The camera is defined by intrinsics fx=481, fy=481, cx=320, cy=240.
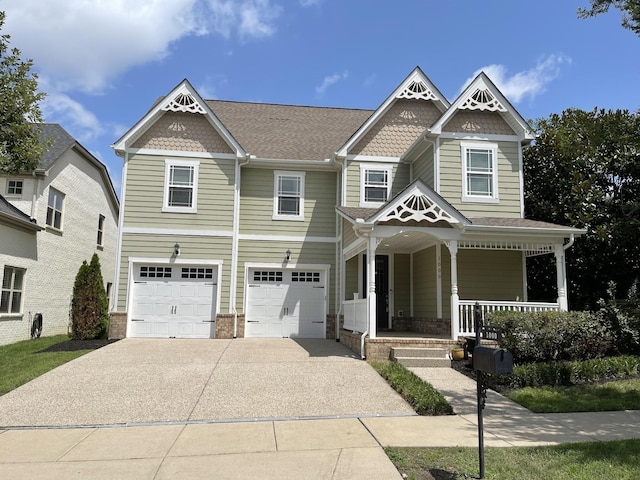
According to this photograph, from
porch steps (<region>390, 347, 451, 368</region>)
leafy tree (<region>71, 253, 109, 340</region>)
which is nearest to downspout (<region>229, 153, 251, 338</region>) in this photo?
leafy tree (<region>71, 253, 109, 340</region>)

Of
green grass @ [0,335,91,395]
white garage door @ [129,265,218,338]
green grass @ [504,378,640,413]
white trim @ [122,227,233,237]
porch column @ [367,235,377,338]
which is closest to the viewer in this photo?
green grass @ [504,378,640,413]

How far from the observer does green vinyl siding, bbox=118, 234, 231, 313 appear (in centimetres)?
1492

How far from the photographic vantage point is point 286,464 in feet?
16.6

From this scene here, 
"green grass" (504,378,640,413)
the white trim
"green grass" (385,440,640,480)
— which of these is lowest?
"green grass" (385,440,640,480)

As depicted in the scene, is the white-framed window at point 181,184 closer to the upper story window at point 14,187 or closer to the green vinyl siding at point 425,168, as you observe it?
the upper story window at point 14,187

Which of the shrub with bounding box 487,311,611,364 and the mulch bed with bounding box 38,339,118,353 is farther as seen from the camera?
the mulch bed with bounding box 38,339,118,353

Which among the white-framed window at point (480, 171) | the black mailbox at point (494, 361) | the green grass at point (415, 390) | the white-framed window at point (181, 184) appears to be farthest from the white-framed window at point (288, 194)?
the black mailbox at point (494, 361)

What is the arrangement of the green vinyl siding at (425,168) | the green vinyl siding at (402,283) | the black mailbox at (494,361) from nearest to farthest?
the black mailbox at (494,361) → the green vinyl siding at (425,168) → the green vinyl siding at (402,283)

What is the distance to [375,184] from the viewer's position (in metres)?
15.7

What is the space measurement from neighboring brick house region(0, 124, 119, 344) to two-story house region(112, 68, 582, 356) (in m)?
3.92

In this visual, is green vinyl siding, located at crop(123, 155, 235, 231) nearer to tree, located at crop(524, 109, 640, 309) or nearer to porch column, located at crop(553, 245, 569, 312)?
porch column, located at crop(553, 245, 569, 312)

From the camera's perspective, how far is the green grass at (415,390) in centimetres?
726

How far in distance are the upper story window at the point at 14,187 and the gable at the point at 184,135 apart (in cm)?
546

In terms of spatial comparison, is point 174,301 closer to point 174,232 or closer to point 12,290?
point 174,232
